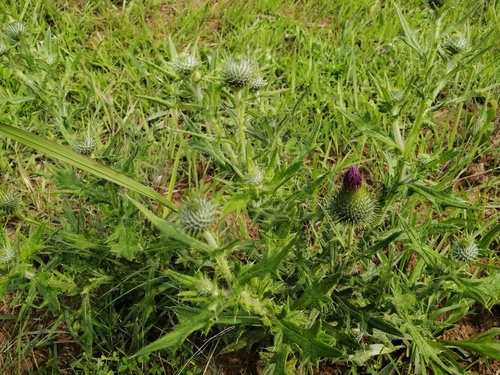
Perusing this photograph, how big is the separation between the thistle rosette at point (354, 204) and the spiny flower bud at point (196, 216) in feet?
1.95

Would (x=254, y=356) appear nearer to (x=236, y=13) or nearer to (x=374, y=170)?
(x=374, y=170)

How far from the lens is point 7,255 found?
2.01 meters

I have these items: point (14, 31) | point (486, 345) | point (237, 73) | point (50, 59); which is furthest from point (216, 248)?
point (14, 31)

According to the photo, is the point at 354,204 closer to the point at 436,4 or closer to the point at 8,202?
the point at 436,4

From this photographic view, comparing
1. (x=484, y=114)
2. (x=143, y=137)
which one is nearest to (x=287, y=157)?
(x=143, y=137)

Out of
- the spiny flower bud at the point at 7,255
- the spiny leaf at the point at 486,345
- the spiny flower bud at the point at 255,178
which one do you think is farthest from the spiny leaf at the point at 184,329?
the spiny leaf at the point at 486,345

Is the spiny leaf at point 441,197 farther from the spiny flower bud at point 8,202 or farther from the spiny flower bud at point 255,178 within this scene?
the spiny flower bud at point 8,202

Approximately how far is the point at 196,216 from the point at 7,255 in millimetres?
971

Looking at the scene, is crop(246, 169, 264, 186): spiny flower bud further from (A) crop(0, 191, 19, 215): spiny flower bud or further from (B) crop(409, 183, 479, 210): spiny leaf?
(A) crop(0, 191, 19, 215): spiny flower bud

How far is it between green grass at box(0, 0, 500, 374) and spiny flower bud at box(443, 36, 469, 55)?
0.05 ft

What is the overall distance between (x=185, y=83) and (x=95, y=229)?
101 centimetres

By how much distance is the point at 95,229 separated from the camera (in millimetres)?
2549

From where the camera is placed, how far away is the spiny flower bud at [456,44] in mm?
1974

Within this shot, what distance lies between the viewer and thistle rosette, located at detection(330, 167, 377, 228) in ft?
6.22
